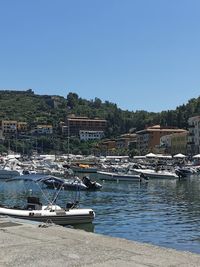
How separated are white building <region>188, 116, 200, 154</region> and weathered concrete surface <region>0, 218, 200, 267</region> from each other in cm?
14908

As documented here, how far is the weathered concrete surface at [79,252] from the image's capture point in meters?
10.7

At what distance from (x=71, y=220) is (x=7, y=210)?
118 inches

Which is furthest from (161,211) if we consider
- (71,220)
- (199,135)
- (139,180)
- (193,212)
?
(199,135)

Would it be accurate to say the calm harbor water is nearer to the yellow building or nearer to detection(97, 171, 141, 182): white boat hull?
detection(97, 171, 141, 182): white boat hull

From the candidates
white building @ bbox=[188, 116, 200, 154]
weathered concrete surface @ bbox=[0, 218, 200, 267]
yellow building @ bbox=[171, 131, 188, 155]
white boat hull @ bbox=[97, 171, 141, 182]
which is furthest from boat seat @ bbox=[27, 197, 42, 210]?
yellow building @ bbox=[171, 131, 188, 155]

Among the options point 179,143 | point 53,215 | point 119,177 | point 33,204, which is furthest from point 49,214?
point 179,143

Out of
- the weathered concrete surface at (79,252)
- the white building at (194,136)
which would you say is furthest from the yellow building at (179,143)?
the weathered concrete surface at (79,252)

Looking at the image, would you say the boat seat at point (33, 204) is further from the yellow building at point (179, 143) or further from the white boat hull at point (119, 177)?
the yellow building at point (179, 143)

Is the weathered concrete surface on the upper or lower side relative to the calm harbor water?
upper

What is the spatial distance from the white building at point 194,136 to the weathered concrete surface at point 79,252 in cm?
14908

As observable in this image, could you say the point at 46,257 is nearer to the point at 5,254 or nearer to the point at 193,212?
the point at 5,254

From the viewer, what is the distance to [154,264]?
1058 cm

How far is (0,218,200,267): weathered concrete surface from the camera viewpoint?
10672mm

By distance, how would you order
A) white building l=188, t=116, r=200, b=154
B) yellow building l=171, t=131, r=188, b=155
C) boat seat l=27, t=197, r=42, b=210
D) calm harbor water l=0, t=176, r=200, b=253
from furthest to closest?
yellow building l=171, t=131, r=188, b=155
white building l=188, t=116, r=200, b=154
boat seat l=27, t=197, r=42, b=210
calm harbor water l=0, t=176, r=200, b=253
